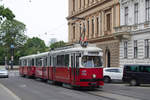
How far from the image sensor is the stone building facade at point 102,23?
41031 millimetres

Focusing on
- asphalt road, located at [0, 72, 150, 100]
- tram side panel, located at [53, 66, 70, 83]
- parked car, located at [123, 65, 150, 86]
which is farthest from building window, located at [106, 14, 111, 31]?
asphalt road, located at [0, 72, 150, 100]

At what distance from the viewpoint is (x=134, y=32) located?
1405 inches

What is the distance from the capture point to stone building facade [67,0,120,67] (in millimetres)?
41031

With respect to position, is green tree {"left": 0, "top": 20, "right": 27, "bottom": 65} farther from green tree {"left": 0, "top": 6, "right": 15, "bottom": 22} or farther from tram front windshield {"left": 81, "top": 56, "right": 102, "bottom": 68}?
tram front windshield {"left": 81, "top": 56, "right": 102, "bottom": 68}

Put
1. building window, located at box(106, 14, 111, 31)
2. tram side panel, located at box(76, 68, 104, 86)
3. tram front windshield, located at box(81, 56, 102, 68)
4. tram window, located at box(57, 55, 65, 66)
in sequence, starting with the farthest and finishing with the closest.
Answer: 1. building window, located at box(106, 14, 111, 31)
2. tram window, located at box(57, 55, 65, 66)
3. tram front windshield, located at box(81, 56, 102, 68)
4. tram side panel, located at box(76, 68, 104, 86)

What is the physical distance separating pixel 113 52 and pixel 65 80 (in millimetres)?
18907

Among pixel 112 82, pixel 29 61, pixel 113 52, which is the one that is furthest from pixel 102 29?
pixel 112 82

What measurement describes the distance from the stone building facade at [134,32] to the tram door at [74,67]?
14.0 metres

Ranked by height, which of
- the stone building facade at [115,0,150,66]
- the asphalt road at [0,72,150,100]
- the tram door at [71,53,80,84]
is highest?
the stone building facade at [115,0,150,66]

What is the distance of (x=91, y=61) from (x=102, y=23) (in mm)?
24685

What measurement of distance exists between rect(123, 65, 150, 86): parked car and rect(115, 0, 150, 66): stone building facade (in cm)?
A: 692

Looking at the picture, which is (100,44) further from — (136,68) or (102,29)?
(136,68)

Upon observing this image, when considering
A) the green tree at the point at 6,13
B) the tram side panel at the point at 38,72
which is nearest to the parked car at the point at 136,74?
the tram side panel at the point at 38,72

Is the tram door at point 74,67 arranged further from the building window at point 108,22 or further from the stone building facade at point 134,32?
the building window at point 108,22
